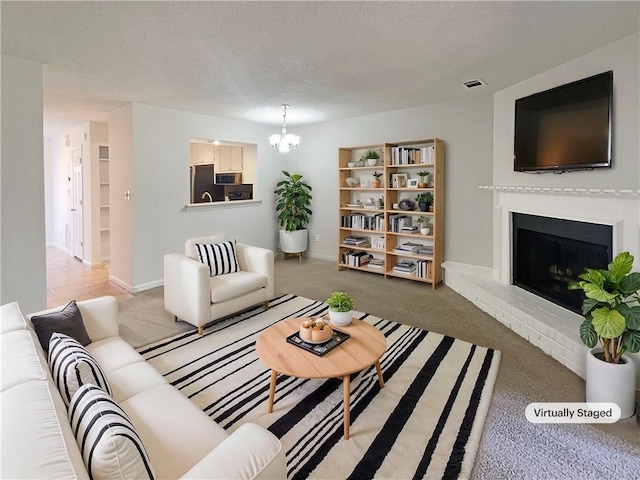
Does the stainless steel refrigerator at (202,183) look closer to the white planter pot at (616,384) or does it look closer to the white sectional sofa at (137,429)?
the white sectional sofa at (137,429)

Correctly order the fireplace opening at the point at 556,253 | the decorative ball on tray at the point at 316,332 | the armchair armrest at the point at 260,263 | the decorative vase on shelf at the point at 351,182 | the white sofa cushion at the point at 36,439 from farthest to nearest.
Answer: the decorative vase on shelf at the point at 351,182, the armchair armrest at the point at 260,263, the fireplace opening at the point at 556,253, the decorative ball on tray at the point at 316,332, the white sofa cushion at the point at 36,439

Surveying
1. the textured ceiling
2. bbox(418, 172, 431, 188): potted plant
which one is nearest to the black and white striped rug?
bbox(418, 172, 431, 188): potted plant

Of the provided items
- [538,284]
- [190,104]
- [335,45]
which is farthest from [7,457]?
[190,104]

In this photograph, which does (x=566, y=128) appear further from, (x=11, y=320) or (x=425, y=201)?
(x=11, y=320)

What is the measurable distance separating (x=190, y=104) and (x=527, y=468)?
186 inches

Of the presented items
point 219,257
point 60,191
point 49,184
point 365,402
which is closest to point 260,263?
point 219,257

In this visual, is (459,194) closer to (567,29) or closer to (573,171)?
(573,171)

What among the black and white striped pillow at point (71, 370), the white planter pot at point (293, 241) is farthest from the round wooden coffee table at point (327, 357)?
the white planter pot at point (293, 241)

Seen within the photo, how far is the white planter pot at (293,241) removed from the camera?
6.07m

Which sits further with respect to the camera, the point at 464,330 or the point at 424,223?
the point at 424,223

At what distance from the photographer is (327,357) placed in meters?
2.04

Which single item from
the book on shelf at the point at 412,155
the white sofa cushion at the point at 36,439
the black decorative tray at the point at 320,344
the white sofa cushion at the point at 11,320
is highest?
the book on shelf at the point at 412,155

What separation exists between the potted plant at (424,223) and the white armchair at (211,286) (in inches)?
85.0

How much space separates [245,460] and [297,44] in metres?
2.60
